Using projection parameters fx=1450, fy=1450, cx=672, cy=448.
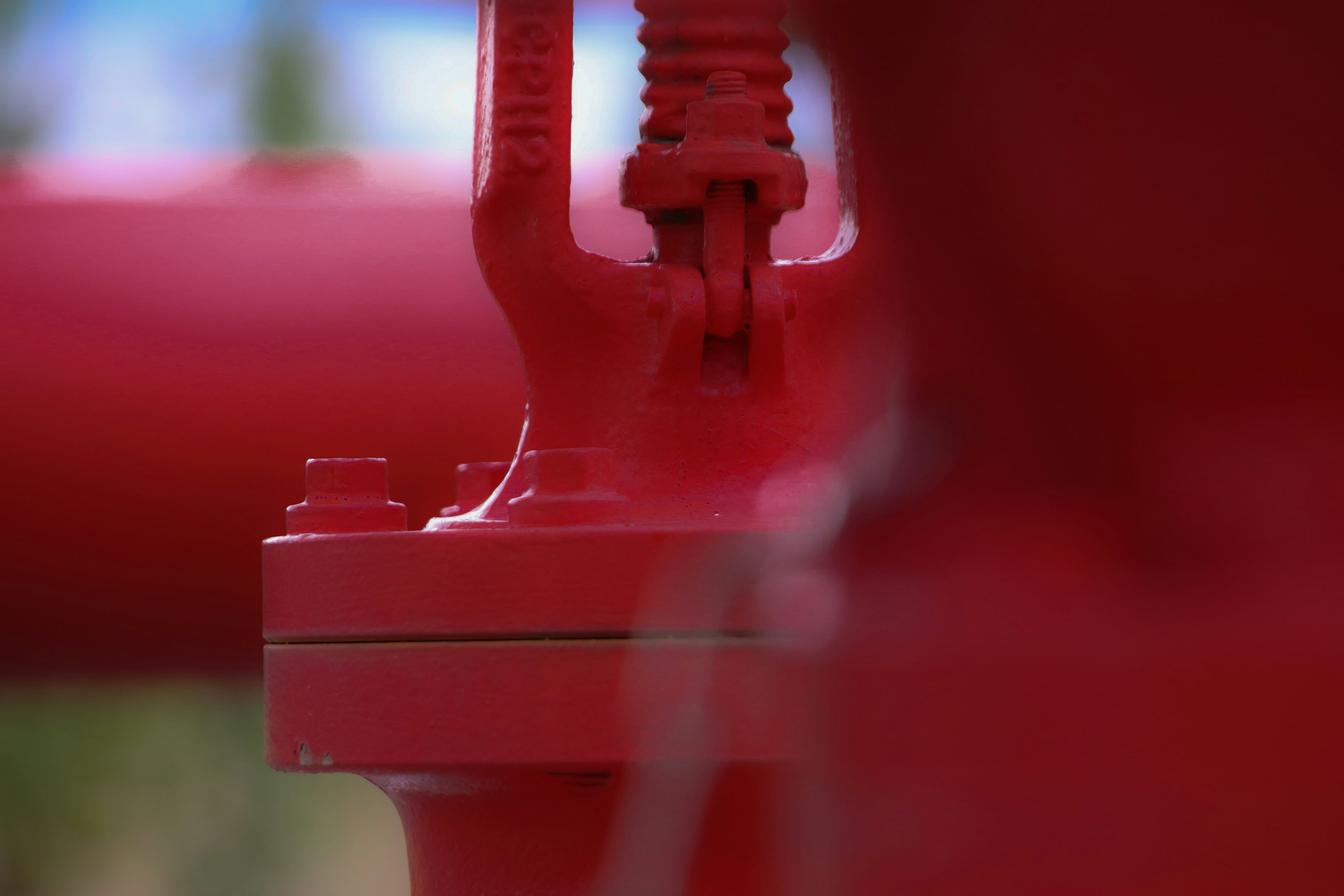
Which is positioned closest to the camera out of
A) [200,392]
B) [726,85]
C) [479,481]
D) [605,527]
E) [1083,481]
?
[1083,481]

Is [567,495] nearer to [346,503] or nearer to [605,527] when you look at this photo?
[605,527]

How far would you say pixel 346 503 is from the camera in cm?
88

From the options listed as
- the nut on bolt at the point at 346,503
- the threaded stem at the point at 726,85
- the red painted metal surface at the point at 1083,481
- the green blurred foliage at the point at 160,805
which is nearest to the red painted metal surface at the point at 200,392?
the green blurred foliage at the point at 160,805

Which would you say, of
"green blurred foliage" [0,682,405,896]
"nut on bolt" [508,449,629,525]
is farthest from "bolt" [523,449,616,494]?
"green blurred foliage" [0,682,405,896]

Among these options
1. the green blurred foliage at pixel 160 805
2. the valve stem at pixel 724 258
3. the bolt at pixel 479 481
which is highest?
the valve stem at pixel 724 258

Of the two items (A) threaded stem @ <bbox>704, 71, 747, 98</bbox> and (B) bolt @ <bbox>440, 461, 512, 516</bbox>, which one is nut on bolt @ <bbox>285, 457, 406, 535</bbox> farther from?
(A) threaded stem @ <bbox>704, 71, 747, 98</bbox>

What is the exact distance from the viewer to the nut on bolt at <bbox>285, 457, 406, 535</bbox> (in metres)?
0.86

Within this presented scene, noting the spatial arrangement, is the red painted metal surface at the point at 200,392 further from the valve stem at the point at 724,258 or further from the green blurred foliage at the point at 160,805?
the valve stem at the point at 724,258

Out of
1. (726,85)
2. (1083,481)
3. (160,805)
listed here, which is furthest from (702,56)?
(160,805)

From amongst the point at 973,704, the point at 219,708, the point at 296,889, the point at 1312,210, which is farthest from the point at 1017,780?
the point at 296,889

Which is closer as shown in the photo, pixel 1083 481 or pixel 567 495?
pixel 1083 481

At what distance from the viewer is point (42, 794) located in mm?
1850

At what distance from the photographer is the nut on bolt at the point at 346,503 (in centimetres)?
86

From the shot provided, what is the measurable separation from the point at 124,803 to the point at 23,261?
89cm
